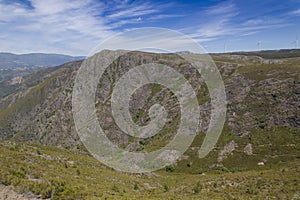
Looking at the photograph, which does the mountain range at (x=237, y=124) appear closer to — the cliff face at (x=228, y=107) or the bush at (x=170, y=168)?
the cliff face at (x=228, y=107)

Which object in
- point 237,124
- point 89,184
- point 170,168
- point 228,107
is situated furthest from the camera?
point 228,107

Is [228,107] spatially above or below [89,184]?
below

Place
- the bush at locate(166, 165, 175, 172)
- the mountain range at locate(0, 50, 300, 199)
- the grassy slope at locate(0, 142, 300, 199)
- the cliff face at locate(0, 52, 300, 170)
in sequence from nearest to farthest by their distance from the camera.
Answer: the grassy slope at locate(0, 142, 300, 199)
the mountain range at locate(0, 50, 300, 199)
the bush at locate(166, 165, 175, 172)
the cliff face at locate(0, 52, 300, 170)

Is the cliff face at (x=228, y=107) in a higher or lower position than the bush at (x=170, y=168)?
higher

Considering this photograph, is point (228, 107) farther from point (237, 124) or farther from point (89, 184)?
point (89, 184)

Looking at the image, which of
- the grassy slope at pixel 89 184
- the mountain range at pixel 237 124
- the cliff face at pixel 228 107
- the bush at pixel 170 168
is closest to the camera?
the grassy slope at pixel 89 184

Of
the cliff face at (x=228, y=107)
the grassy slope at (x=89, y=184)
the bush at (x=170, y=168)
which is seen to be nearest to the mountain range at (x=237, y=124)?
the cliff face at (x=228, y=107)

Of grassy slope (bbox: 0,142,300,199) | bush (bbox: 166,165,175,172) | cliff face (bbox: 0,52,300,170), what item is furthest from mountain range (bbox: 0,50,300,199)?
bush (bbox: 166,165,175,172)

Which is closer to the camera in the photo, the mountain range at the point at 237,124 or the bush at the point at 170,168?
the mountain range at the point at 237,124

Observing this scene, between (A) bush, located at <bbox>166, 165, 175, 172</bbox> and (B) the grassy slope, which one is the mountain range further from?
(A) bush, located at <bbox>166, 165, 175, 172</bbox>

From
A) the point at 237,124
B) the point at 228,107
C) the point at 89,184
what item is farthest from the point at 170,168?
the point at 89,184

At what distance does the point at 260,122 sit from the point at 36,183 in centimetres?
9497

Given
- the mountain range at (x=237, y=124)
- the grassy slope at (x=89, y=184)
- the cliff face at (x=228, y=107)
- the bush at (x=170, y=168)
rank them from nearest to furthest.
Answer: the grassy slope at (x=89, y=184), the mountain range at (x=237, y=124), the bush at (x=170, y=168), the cliff face at (x=228, y=107)

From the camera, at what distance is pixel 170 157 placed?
3910 inches
